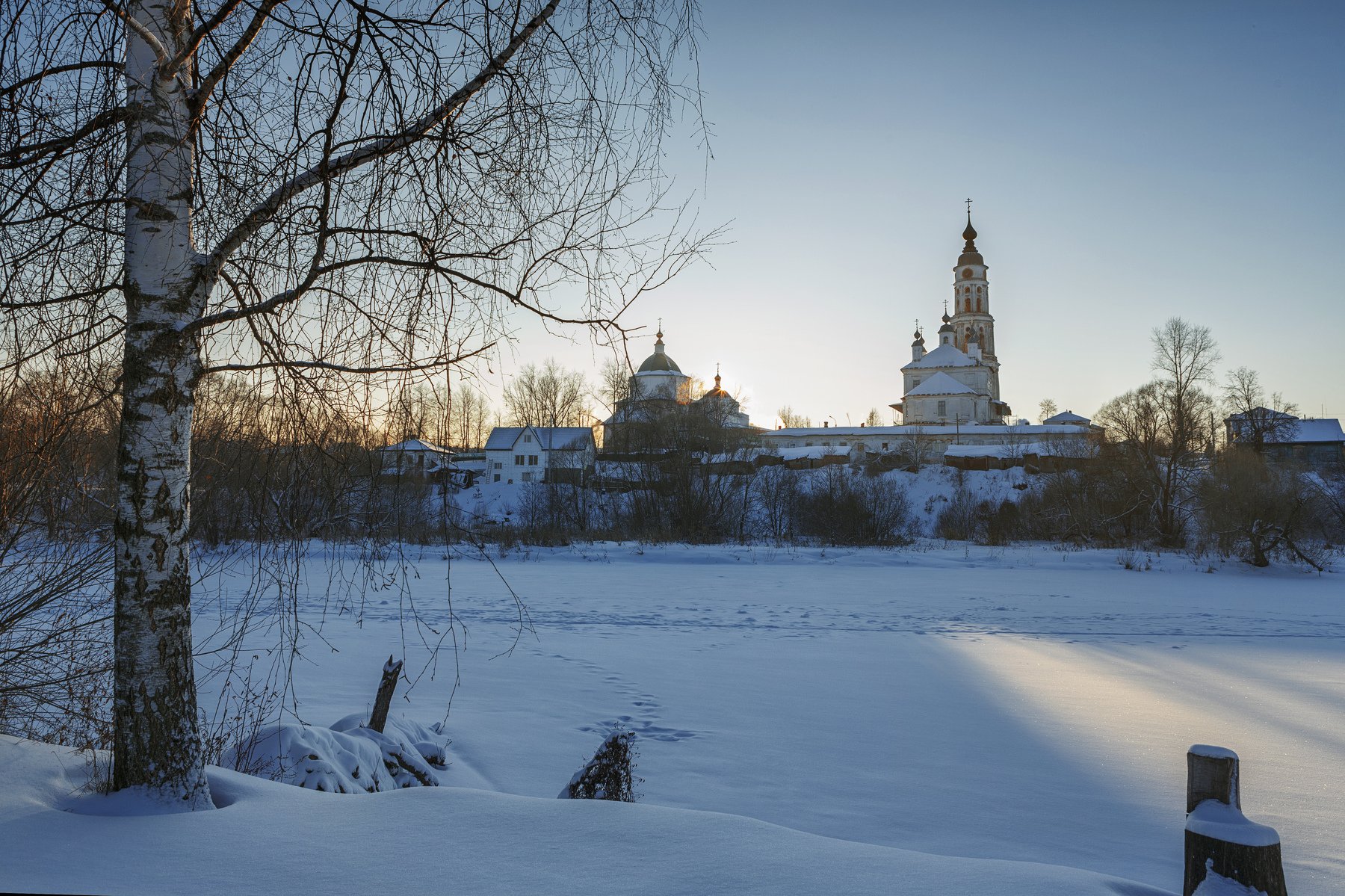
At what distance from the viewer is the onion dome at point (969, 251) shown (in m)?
96.3

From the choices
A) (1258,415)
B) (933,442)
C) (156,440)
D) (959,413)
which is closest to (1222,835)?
(156,440)

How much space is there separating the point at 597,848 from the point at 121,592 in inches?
75.4

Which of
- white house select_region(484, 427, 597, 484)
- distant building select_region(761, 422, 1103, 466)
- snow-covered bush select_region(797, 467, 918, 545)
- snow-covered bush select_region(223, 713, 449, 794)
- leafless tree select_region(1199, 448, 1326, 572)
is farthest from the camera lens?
white house select_region(484, 427, 597, 484)

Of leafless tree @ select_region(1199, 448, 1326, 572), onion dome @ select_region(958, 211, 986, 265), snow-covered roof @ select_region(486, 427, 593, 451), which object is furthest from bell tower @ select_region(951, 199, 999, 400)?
leafless tree @ select_region(1199, 448, 1326, 572)

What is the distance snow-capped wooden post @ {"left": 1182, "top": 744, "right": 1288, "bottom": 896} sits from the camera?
2430 millimetres

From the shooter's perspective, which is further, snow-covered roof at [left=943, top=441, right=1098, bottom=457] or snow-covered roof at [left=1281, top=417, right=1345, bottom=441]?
snow-covered roof at [left=1281, top=417, right=1345, bottom=441]

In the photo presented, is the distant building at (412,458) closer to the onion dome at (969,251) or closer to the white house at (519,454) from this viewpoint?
the white house at (519,454)

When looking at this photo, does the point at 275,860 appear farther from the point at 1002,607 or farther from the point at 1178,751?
the point at 1002,607

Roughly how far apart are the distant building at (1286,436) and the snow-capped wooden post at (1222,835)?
4008 cm

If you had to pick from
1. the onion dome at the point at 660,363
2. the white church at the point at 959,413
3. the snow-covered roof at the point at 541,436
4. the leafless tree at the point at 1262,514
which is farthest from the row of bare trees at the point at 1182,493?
the onion dome at the point at 660,363

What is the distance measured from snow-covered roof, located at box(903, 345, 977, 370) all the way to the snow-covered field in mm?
70161

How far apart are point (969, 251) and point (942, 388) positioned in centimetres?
2494

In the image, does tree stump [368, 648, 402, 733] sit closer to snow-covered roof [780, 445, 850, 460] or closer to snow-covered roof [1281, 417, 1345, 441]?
snow-covered roof [780, 445, 850, 460]

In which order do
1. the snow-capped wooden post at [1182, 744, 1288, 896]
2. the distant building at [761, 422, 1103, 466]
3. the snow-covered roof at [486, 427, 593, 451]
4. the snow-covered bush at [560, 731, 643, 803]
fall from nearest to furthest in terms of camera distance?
the snow-capped wooden post at [1182, 744, 1288, 896]
the snow-covered bush at [560, 731, 643, 803]
the distant building at [761, 422, 1103, 466]
the snow-covered roof at [486, 427, 593, 451]
